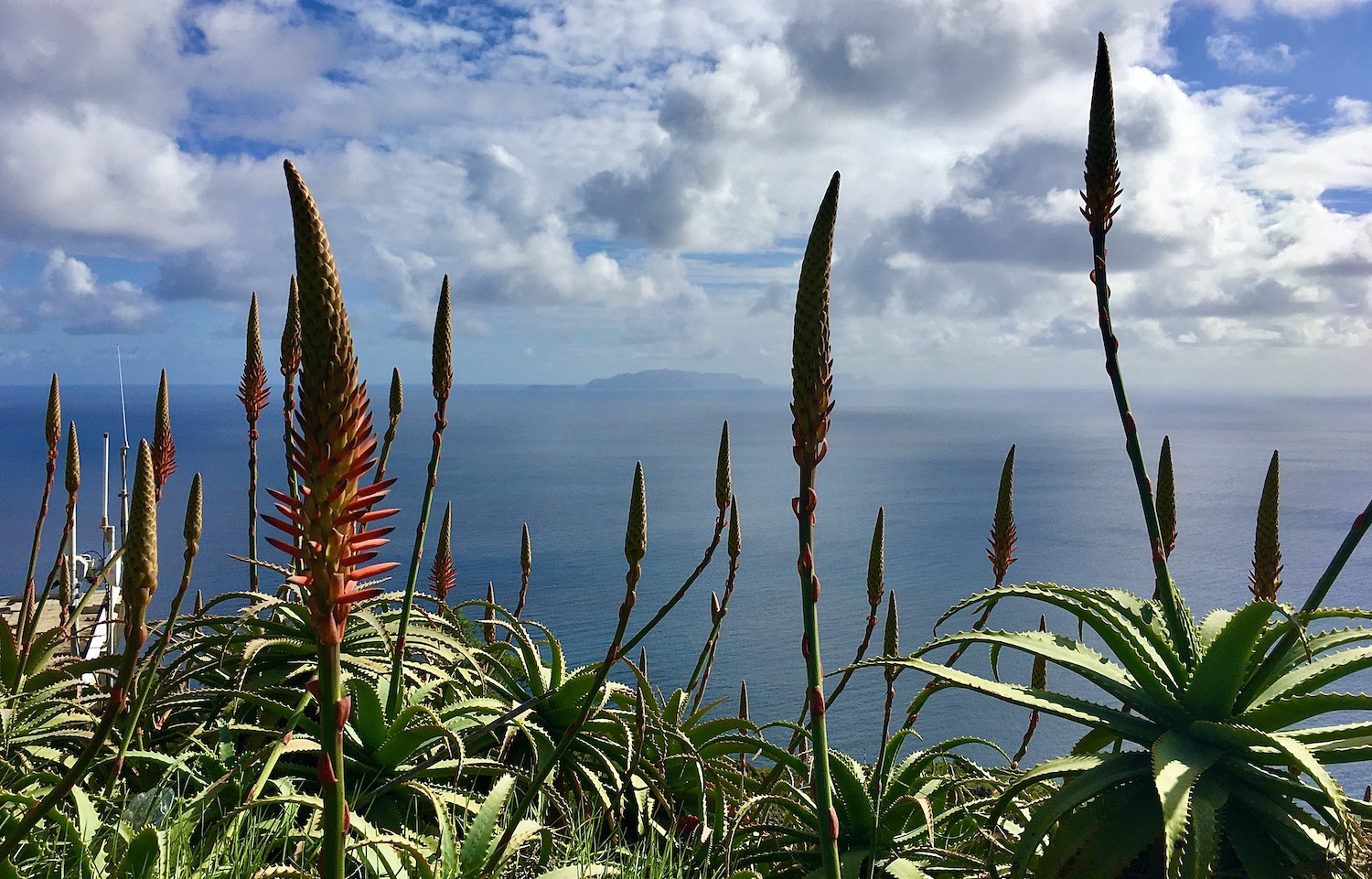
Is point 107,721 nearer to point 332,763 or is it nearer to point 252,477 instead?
point 332,763

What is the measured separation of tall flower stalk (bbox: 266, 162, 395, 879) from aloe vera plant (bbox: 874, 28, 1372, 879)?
1.81m

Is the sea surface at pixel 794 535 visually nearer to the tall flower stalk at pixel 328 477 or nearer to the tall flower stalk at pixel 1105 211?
the tall flower stalk at pixel 328 477

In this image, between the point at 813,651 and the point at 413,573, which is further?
the point at 413,573

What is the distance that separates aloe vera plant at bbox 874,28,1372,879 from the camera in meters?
2.78

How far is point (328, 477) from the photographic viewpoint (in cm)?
127

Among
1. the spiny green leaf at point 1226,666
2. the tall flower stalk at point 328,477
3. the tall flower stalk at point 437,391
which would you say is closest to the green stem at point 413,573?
the tall flower stalk at point 437,391

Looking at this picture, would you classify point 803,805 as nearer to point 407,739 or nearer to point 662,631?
point 407,739

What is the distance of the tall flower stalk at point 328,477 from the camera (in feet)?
3.95

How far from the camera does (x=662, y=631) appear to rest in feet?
135

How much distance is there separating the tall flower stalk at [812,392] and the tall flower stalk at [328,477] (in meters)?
0.79

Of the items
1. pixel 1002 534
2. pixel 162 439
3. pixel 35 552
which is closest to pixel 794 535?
pixel 1002 534

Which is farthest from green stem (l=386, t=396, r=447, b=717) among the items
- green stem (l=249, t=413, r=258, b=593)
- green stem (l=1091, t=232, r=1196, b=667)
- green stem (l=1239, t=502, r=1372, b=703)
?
green stem (l=1239, t=502, r=1372, b=703)

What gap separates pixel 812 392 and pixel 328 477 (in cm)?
91

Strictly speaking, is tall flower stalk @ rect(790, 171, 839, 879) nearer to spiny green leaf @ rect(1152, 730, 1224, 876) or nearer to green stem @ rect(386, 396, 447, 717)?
spiny green leaf @ rect(1152, 730, 1224, 876)
